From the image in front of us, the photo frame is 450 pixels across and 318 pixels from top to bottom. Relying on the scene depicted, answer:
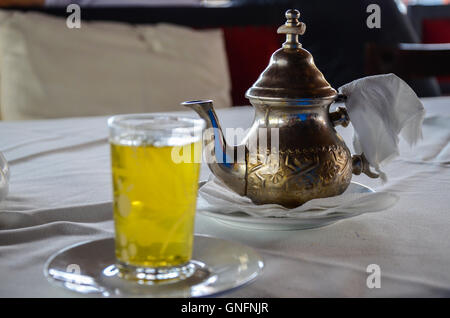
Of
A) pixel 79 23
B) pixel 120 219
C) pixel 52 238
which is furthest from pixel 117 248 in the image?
pixel 79 23

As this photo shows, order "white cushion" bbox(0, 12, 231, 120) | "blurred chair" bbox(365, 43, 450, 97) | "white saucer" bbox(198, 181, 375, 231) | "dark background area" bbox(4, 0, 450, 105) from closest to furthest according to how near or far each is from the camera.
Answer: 1. "white saucer" bbox(198, 181, 375, 231)
2. "blurred chair" bbox(365, 43, 450, 97)
3. "white cushion" bbox(0, 12, 231, 120)
4. "dark background area" bbox(4, 0, 450, 105)

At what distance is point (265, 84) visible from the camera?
2.10 feet

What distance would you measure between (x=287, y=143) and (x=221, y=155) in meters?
0.07

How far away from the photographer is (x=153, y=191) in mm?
476

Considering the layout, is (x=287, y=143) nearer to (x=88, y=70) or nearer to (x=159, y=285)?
(x=159, y=285)

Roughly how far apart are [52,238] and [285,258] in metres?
0.23

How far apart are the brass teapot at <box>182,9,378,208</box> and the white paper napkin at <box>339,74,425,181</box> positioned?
42 millimetres

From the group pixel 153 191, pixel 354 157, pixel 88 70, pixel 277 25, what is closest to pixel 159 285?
pixel 153 191

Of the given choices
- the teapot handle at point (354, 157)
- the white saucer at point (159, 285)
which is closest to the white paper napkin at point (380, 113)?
the teapot handle at point (354, 157)

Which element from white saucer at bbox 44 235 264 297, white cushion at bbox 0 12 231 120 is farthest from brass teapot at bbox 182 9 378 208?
white cushion at bbox 0 12 231 120

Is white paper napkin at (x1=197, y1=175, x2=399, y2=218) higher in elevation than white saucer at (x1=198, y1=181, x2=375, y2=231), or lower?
higher

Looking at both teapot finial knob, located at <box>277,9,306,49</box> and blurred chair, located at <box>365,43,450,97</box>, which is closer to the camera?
teapot finial knob, located at <box>277,9,306,49</box>

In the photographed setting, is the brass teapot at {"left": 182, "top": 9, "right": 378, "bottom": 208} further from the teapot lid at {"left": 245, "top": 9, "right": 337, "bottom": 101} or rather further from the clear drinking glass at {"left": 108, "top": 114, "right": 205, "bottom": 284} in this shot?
the clear drinking glass at {"left": 108, "top": 114, "right": 205, "bottom": 284}

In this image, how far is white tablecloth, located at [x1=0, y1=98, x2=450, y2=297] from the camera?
466 millimetres
